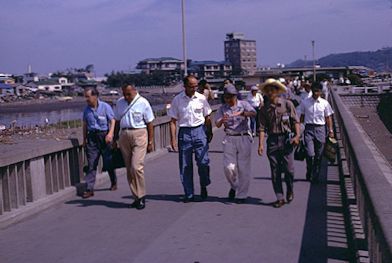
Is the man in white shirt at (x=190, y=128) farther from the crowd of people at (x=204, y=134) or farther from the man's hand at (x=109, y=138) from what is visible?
the man's hand at (x=109, y=138)

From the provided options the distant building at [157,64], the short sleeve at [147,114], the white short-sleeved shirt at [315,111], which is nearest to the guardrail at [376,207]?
the short sleeve at [147,114]

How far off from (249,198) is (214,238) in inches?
103

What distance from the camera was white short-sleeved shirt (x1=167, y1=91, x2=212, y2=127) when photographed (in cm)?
968

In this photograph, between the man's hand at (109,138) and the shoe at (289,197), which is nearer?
the shoe at (289,197)

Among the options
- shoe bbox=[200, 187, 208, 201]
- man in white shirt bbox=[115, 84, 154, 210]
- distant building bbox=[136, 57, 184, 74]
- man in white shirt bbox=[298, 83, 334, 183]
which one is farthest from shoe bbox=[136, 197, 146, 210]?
distant building bbox=[136, 57, 184, 74]

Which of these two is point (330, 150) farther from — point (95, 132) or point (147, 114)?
point (95, 132)

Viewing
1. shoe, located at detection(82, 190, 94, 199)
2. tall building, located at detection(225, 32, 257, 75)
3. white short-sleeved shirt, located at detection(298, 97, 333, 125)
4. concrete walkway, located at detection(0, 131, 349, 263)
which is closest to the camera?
concrete walkway, located at detection(0, 131, 349, 263)

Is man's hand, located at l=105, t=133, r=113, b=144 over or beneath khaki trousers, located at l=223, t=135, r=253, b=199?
over

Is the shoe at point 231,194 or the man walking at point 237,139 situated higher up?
the man walking at point 237,139

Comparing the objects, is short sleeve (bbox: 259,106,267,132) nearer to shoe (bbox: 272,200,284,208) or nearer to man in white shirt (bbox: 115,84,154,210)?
shoe (bbox: 272,200,284,208)

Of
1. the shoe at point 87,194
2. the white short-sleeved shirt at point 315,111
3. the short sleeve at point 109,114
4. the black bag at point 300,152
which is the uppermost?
the short sleeve at point 109,114

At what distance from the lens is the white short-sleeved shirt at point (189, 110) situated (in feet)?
31.8

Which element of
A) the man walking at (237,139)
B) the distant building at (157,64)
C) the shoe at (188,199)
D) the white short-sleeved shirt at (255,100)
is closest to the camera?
the man walking at (237,139)

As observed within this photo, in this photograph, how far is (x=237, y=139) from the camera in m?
9.62
